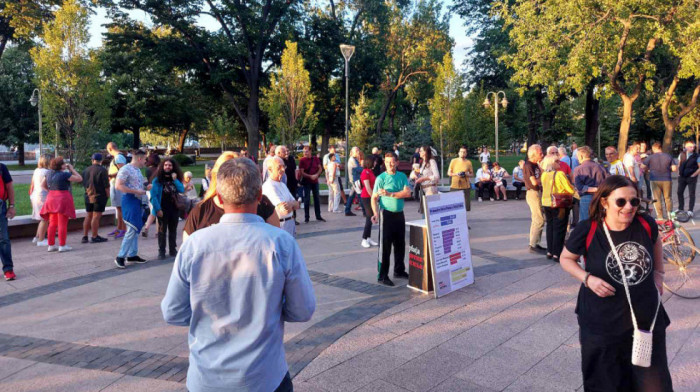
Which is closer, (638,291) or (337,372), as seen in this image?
(638,291)

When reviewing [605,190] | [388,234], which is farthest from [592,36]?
[605,190]

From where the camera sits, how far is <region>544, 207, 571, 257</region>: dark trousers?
795cm

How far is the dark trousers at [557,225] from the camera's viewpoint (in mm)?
7945

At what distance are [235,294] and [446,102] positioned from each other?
26.8m

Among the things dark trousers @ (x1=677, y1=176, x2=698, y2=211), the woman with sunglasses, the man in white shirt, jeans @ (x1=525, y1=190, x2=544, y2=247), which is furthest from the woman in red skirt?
dark trousers @ (x1=677, y1=176, x2=698, y2=211)

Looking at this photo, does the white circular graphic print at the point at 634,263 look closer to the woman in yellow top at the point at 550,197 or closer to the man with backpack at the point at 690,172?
the woman in yellow top at the point at 550,197

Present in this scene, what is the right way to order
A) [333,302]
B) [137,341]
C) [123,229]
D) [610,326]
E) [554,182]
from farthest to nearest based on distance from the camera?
[123,229], [554,182], [333,302], [137,341], [610,326]

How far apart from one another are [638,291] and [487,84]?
3647 cm

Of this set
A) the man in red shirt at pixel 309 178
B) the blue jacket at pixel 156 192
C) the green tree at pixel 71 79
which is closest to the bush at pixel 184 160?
the green tree at pixel 71 79

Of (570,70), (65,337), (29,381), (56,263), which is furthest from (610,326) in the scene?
(570,70)

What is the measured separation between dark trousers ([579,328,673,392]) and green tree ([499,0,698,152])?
57.2ft

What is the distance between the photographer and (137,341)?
4.94 m

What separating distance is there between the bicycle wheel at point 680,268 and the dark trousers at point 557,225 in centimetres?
136

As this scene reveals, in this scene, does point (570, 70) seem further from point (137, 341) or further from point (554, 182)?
point (137, 341)
